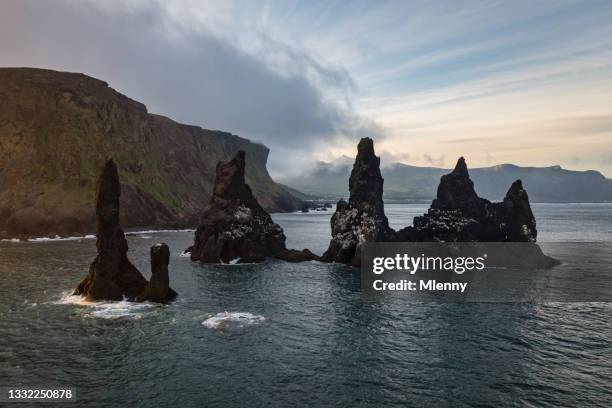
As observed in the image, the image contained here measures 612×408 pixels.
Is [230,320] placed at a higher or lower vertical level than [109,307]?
lower

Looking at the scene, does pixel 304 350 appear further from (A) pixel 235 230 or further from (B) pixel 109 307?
(A) pixel 235 230

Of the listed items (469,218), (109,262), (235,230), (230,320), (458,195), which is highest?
(458,195)

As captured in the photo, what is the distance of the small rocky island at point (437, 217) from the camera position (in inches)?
3772

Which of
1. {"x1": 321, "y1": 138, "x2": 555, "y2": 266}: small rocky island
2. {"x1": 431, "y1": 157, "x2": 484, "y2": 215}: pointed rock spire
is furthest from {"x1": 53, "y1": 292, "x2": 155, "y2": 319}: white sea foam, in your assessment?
{"x1": 431, "y1": 157, "x2": 484, "y2": 215}: pointed rock spire

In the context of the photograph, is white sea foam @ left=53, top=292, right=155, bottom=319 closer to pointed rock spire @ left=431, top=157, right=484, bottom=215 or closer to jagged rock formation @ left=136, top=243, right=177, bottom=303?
jagged rock formation @ left=136, top=243, right=177, bottom=303

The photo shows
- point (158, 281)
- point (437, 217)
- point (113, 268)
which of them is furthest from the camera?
point (437, 217)

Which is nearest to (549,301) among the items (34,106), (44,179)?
(44,179)

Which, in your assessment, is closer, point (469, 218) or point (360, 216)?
point (360, 216)

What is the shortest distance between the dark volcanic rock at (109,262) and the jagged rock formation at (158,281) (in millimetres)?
2716

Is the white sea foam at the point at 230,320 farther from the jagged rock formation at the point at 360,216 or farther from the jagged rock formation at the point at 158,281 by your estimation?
the jagged rock formation at the point at 360,216

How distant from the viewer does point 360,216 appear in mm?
96938

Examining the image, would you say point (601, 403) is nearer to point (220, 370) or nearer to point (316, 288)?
point (220, 370)

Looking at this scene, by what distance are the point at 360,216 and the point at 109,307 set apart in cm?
5795

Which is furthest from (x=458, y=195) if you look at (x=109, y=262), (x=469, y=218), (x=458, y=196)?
(x=109, y=262)
